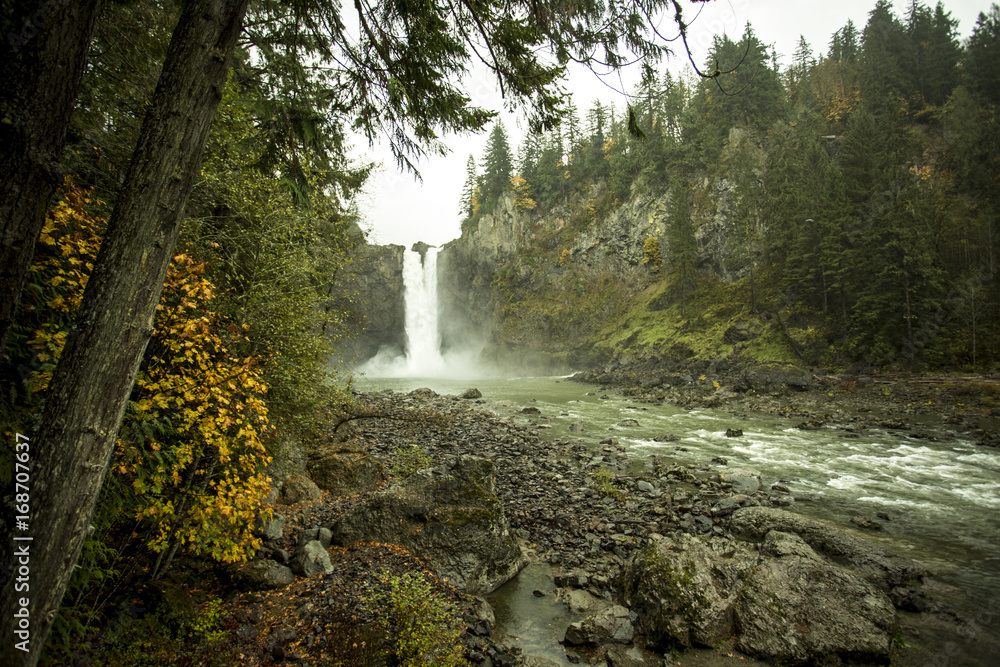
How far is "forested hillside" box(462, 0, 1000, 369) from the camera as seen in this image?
85.4 ft

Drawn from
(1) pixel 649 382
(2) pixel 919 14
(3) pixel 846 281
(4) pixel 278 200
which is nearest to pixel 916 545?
(4) pixel 278 200

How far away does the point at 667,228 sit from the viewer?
152 feet

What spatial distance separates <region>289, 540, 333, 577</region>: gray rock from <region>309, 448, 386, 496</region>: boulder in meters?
2.42

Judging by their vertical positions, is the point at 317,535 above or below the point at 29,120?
below

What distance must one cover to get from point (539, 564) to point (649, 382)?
27003 mm

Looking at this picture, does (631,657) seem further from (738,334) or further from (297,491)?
(738,334)

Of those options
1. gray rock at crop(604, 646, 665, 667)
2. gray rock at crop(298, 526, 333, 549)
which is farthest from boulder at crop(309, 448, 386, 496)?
gray rock at crop(604, 646, 665, 667)

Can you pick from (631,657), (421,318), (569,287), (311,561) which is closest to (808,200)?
(569,287)

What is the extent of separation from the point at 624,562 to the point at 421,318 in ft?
185

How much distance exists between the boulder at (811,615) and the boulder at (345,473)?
254 inches

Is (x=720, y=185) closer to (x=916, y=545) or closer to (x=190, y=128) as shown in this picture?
(x=916, y=545)

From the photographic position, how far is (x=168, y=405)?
432cm

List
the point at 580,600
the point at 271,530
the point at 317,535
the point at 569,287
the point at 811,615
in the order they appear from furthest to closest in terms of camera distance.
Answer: the point at 569,287 → the point at 317,535 → the point at 271,530 → the point at 580,600 → the point at 811,615

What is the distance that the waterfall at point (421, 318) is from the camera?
59531 mm
